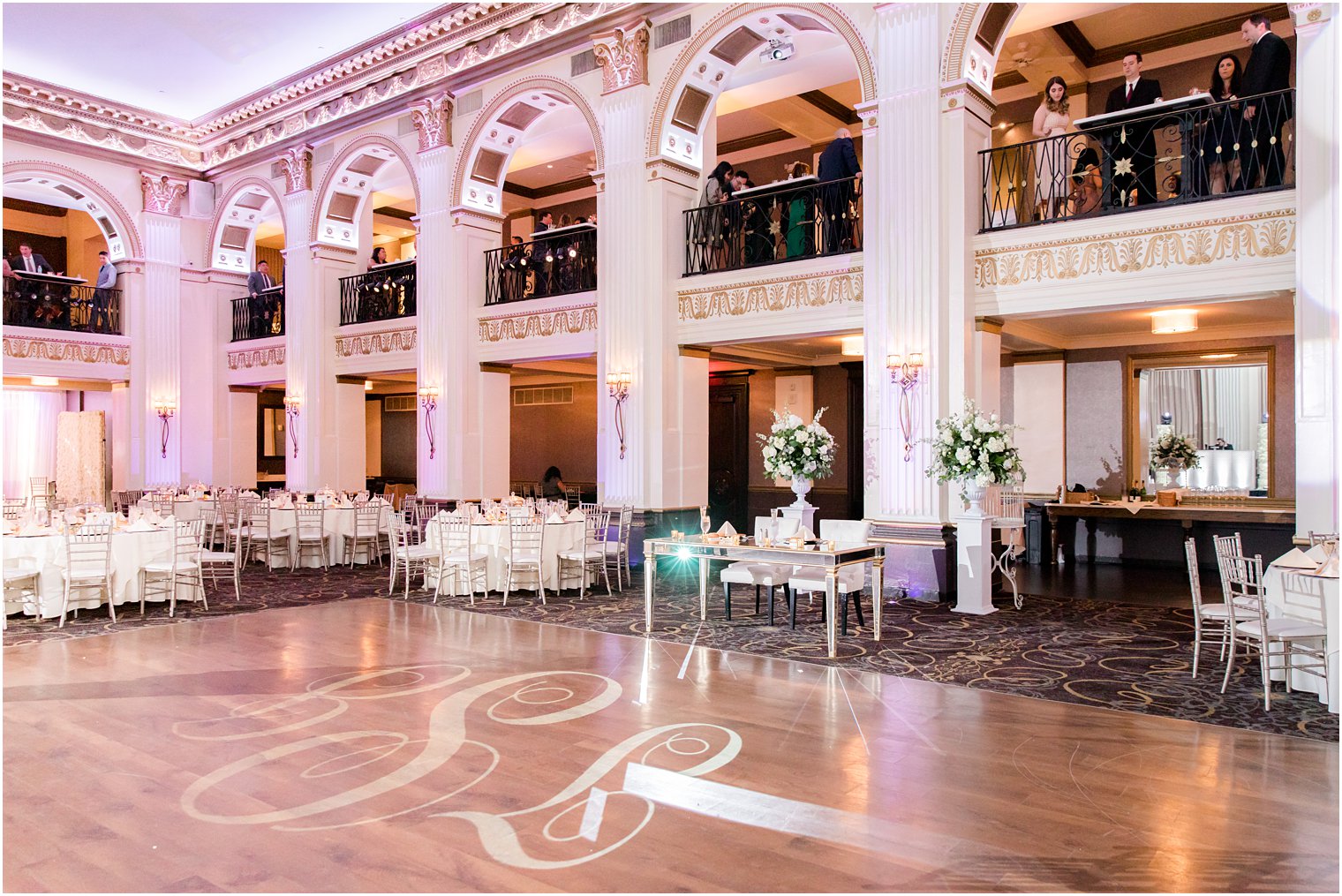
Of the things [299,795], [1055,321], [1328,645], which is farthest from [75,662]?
[1055,321]

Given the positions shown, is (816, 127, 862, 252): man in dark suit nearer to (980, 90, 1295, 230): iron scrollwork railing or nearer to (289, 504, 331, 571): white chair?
(980, 90, 1295, 230): iron scrollwork railing

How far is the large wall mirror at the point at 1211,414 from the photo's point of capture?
11078 millimetres

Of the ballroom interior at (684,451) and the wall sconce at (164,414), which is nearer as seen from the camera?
the ballroom interior at (684,451)

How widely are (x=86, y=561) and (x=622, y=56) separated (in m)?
8.34

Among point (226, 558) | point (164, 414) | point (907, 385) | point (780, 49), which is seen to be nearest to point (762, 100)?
point (780, 49)

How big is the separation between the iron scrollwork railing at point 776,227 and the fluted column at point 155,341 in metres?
11.4

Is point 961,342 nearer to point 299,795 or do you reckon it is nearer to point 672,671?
point 672,671

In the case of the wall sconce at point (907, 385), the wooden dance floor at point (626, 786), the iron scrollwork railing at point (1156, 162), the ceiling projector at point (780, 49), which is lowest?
the wooden dance floor at point (626, 786)

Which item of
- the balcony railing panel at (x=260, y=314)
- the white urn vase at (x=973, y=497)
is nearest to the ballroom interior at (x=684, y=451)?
the white urn vase at (x=973, y=497)

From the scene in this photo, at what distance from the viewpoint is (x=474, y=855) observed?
3.29m

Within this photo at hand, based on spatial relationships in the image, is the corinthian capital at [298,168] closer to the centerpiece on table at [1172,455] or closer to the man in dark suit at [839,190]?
the man in dark suit at [839,190]

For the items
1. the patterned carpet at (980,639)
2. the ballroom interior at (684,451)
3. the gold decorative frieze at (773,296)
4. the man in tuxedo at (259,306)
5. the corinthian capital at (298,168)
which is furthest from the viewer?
the man in tuxedo at (259,306)

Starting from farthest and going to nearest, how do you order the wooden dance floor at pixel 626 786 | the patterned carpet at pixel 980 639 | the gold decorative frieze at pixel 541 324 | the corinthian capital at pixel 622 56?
the gold decorative frieze at pixel 541 324 < the corinthian capital at pixel 622 56 < the patterned carpet at pixel 980 639 < the wooden dance floor at pixel 626 786

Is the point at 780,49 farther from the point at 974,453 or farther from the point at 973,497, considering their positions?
the point at 973,497
